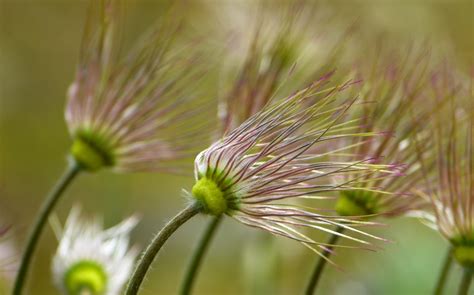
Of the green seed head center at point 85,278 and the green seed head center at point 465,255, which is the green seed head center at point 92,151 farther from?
the green seed head center at point 465,255

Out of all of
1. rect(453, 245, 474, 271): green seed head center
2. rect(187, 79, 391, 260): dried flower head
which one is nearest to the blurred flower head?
rect(187, 79, 391, 260): dried flower head

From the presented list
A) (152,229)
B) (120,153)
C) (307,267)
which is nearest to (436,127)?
(120,153)

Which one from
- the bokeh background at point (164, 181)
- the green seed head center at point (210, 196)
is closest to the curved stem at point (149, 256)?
the green seed head center at point (210, 196)

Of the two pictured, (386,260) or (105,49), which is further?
(386,260)

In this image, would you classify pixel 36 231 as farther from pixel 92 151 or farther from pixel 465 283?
pixel 465 283

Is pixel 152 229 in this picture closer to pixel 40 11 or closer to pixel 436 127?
pixel 40 11

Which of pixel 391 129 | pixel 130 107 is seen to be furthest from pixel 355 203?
pixel 130 107
